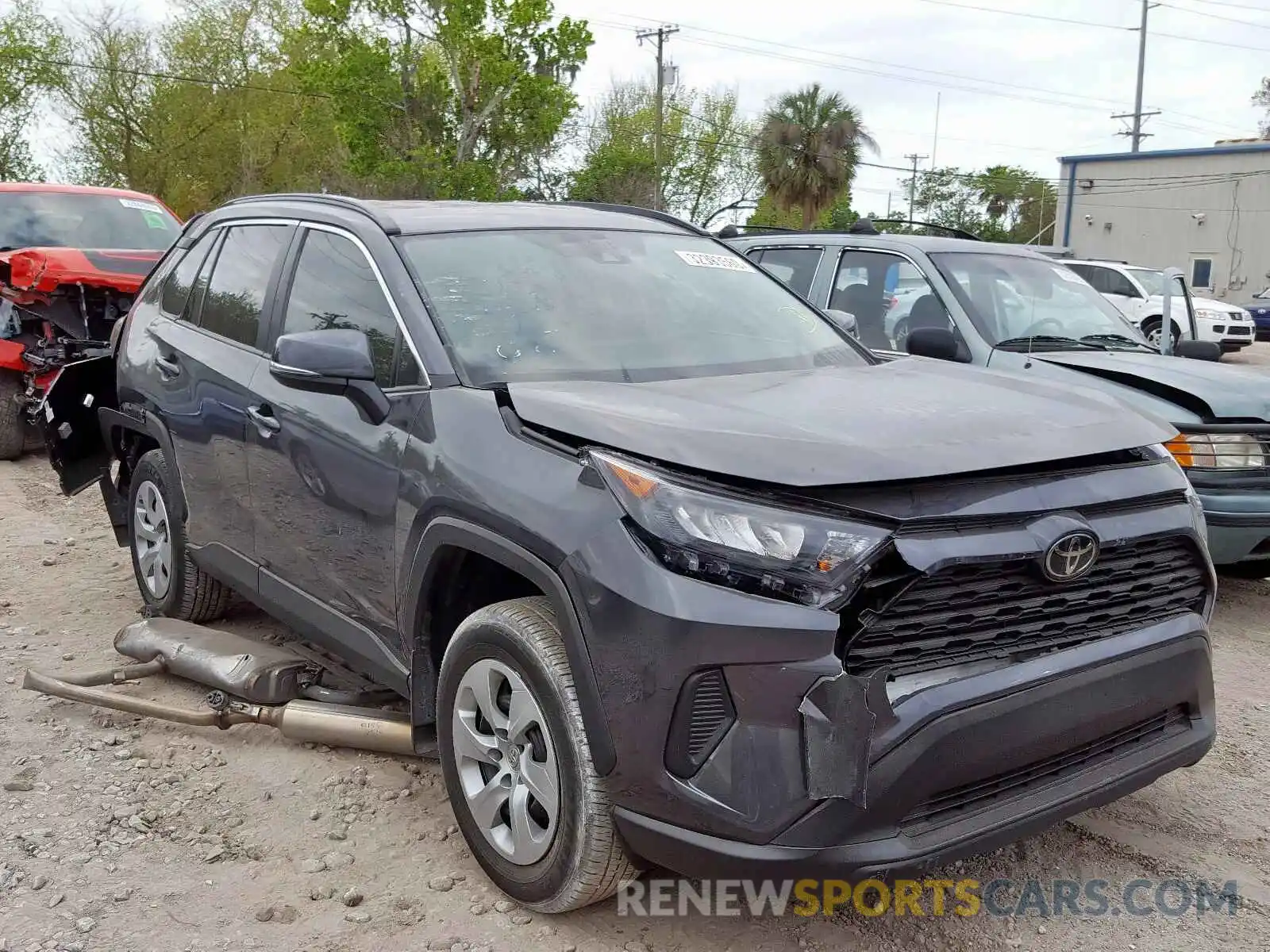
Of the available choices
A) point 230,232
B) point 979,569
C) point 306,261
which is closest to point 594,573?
point 979,569

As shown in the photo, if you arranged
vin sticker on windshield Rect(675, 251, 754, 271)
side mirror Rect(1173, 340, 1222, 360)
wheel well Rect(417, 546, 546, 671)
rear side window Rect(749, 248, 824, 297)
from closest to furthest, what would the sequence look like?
wheel well Rect(417, 546, 546, 671), vin sticker on windshield Rect(675, 251, 754, 271), side mirror Rect(1173, 340, 1222, 360), rear side window Rect(749, 248, 824, 297)

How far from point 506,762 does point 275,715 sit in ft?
4.62

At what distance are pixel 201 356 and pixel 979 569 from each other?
313 cm

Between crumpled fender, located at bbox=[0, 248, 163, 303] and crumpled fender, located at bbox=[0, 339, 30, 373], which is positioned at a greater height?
crumpled fender, located at bbox=[0, 248, 163, 303]

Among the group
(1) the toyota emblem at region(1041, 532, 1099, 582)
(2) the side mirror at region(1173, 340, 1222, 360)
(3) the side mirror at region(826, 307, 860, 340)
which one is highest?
(3) the side mirror at region(826, 307, 860, 340)

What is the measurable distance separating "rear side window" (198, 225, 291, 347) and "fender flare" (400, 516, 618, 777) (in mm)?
1505

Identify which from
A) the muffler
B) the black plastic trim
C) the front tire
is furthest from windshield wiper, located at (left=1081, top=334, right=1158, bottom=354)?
the black plastic trim

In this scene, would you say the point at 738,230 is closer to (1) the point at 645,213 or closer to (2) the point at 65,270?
A: (1) the point at 645,213

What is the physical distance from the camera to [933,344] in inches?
223

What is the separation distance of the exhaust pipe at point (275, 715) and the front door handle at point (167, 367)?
1.16 meters

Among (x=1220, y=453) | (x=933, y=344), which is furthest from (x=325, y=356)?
(x=1220, y=453)

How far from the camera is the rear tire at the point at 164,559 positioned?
15.5ft

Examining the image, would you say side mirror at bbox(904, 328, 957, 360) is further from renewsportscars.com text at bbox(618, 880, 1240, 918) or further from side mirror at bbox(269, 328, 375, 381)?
side mirror at bbox(269, 328, 375, 381)

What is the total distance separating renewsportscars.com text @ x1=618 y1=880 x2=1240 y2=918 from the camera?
2.87 metres
